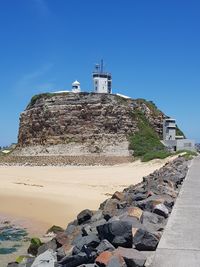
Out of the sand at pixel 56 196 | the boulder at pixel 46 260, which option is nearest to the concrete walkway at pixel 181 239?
the boulder at pixel 46 260

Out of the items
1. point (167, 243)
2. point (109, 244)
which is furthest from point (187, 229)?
point (109, 244)

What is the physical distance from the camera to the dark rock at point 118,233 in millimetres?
5996

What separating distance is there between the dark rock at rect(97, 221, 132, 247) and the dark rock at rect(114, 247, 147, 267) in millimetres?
254

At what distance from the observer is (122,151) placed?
46.5 m

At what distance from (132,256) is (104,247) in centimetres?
68

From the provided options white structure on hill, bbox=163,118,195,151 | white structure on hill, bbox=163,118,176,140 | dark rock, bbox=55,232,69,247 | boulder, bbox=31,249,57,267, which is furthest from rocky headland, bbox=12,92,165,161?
boulder, bbox=31,249,57,267

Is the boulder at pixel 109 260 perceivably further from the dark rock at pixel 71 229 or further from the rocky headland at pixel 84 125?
the rocky headland at pixel 84 125

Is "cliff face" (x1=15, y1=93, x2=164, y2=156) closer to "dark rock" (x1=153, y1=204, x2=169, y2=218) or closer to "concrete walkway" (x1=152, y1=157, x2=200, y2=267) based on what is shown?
"concrete walkway" (x1=152, y1=157, x2=200, y2=267)

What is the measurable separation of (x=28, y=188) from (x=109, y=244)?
66.9 ft

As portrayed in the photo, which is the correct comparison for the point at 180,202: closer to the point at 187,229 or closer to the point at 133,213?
the point at 133,213

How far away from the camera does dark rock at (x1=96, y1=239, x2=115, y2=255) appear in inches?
231

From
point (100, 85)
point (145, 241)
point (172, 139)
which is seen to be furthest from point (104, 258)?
point (100, 85)

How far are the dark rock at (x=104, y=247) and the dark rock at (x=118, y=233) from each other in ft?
0.33

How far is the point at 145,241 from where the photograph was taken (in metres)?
5.84
